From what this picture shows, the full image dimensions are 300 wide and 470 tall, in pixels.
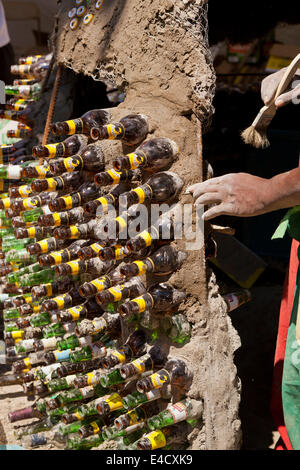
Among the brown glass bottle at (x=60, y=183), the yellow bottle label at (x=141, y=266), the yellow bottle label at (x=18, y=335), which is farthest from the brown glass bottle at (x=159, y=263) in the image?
the yellow bottle label at (x=18, y=335)

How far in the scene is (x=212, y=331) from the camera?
6.82 ft

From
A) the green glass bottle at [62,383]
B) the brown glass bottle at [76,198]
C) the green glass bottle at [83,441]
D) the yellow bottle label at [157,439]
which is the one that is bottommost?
the green glass bottle at [83,441]

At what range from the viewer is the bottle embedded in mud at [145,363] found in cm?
197

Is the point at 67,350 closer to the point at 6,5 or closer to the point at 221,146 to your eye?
the point at 221,146

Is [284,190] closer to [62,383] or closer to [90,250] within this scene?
[90,250]

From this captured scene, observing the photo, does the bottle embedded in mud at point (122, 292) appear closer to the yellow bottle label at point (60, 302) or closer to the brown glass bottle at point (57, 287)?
the yellow bottle label at point (60, 302)

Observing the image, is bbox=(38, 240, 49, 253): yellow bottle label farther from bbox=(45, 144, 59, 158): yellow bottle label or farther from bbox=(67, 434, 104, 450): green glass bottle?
bbox=(67, 434, 104, 450): green glass bottle

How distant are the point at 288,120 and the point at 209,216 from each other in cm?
311

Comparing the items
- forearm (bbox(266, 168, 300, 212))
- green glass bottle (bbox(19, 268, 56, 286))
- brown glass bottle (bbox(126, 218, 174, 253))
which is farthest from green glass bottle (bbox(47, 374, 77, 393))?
forearm (bbox(266, 168, 300, 212))

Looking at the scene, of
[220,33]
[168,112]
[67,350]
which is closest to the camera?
[168,112]

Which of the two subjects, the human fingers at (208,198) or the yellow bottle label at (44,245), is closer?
the human fingers at (208,198)

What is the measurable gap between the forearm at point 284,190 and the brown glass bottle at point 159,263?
1.23 ft

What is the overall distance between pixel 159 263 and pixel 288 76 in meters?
0.78
